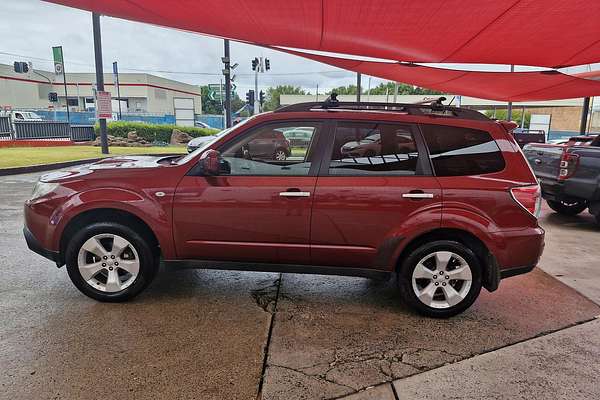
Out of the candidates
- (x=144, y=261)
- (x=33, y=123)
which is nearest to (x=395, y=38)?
(x=144, y=261)

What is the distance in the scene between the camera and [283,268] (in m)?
3.79

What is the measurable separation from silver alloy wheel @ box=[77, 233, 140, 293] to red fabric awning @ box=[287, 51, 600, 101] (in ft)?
17.6

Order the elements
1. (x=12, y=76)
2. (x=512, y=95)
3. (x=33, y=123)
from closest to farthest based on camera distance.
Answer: (x=512, y=95) < (x=33, y=123) < (x=12, y=76)

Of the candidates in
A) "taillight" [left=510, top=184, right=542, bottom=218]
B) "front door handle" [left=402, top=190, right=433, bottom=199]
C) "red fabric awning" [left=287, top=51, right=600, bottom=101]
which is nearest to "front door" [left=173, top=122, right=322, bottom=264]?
"front door handle" [left=402, top=190, right=433, bottom=199]

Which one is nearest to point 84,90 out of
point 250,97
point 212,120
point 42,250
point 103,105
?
point 212,120

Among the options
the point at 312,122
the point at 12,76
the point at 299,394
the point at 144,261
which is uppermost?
the point at 12,76

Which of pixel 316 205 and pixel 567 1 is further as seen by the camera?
pixel 567 1

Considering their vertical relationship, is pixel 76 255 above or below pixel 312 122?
below

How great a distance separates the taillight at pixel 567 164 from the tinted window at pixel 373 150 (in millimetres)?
4881

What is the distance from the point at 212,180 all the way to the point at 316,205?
3.16 feet

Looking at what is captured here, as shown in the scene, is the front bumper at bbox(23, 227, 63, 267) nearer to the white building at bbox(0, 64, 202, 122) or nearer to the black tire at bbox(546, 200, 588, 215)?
the black tire at bbox(546, 200, 588, 215)

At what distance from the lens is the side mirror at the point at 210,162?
11.7ft

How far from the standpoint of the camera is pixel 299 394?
2.65m

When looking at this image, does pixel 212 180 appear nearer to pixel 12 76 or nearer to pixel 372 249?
pixel 372 249
